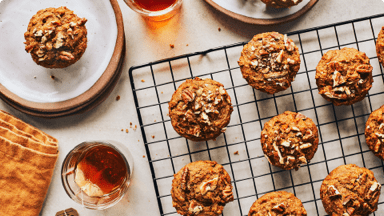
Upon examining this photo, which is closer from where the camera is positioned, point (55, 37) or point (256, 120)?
point (55, 37)

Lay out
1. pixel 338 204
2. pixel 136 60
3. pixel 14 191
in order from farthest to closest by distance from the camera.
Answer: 1. pixel 136 60
2. pixel 14 191
3. pixel 338 204

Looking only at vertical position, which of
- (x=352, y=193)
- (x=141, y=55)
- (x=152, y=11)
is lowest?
(x=352, y=193)

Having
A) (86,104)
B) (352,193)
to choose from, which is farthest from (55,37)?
(352,193)

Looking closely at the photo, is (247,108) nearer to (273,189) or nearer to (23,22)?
(273,189)

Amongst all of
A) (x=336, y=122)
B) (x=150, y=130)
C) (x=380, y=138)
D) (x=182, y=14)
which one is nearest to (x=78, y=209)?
(x=150, y=130)

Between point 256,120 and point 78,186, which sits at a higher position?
point 256,120

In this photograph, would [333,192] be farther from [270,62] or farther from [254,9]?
[254,9]

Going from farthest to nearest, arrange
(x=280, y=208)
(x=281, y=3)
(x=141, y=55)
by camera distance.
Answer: (x=141, y=55) < (x=281, y=3) < (x=280, y=208)
